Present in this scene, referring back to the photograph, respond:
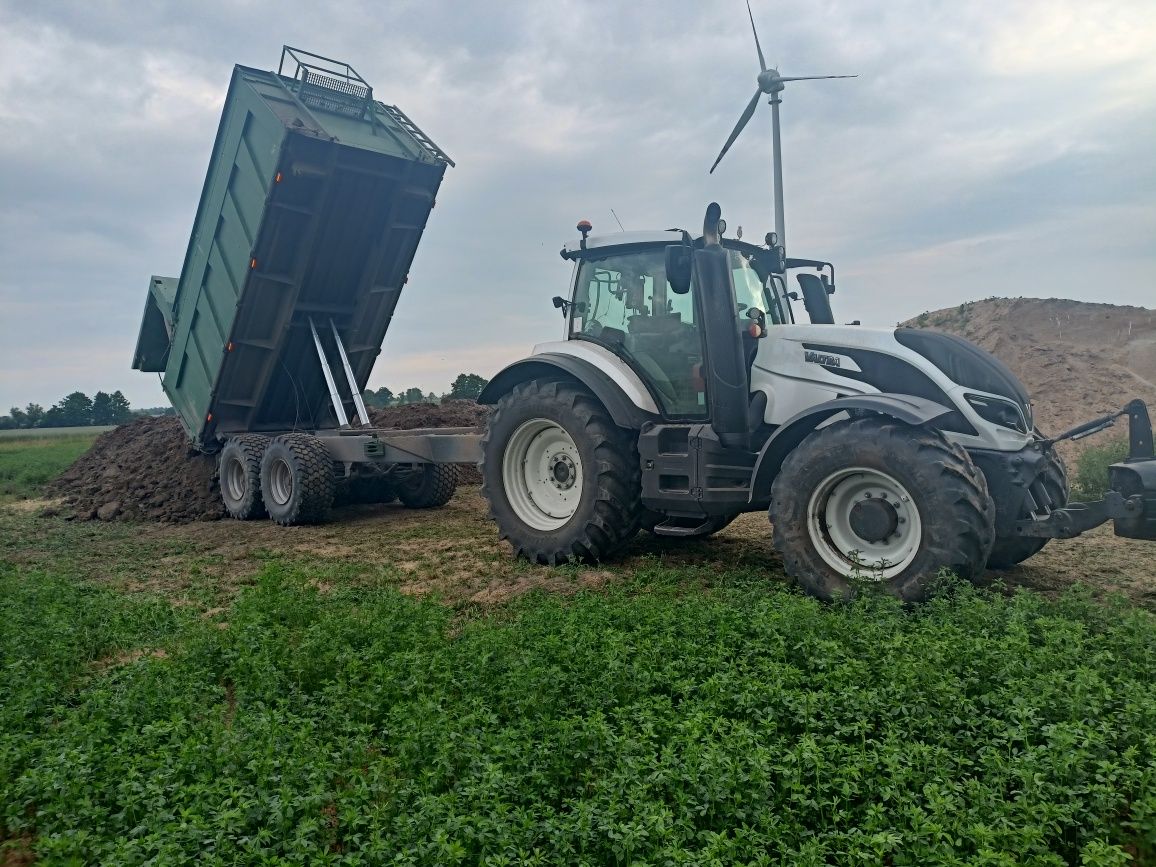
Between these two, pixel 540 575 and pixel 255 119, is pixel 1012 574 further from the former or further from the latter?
pixel 255 119

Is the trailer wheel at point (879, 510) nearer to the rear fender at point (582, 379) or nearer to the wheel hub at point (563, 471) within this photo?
the rear fender at point (582, 379)

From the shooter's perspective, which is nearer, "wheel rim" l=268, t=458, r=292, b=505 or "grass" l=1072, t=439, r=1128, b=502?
"wheel rim" l=268, t=458, r=292, b=505

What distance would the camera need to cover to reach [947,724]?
3391 mm

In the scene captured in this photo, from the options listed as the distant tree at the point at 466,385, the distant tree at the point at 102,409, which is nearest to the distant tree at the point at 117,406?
the distant tree at the point at 102,409

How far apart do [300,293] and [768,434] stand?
6301 mm

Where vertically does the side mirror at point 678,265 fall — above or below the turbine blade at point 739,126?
below

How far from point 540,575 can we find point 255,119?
612cm

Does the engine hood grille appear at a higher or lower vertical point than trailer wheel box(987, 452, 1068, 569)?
higher

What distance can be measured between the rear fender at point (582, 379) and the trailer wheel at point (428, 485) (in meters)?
3.84

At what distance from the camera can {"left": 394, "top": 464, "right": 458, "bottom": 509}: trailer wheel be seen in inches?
446

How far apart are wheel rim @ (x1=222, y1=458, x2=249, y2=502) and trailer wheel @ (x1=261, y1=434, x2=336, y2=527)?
65 centimetres

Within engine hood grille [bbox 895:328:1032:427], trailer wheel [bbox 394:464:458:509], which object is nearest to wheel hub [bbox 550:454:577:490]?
engine hood grille [bbox 895:328:1032:427]

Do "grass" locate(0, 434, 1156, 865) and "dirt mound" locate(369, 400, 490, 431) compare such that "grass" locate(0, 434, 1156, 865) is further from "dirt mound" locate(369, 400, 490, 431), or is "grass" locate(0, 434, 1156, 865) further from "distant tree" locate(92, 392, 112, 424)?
"distant tree" locate(92, 392, 112, 424)

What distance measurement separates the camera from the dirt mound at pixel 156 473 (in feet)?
38.0
